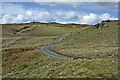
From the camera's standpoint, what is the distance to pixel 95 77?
15617 mm

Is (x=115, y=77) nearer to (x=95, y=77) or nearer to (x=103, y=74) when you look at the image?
(x=103, y=74)

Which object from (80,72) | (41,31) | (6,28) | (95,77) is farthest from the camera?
(6,28)

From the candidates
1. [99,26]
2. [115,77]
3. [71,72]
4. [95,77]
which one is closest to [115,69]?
[115,77]

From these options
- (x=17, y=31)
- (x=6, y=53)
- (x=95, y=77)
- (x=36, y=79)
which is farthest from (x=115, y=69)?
(x=17, y=31)

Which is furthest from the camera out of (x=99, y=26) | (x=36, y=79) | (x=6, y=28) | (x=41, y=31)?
(x=6, y=28)

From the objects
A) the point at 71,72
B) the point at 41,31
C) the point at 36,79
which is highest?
the point at 41,31

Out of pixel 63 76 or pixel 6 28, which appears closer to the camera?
pixel 63 76

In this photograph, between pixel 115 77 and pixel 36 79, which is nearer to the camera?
pixel 115 77

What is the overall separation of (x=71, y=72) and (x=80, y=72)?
1.54 metres

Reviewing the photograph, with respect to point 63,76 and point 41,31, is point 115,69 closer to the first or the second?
point 63,76

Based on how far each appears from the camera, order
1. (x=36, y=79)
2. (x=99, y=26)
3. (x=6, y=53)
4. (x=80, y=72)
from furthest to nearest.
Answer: (x=99, y=26), (x=6, y=53), (x=36, y=79), (x=80, y=72)

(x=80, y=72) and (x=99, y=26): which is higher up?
(x=99, y=26)

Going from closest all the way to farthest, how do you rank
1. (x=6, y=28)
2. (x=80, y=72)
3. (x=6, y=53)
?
1. (x=80, y=72)
2. (x=6, y=53)
3. (x=6, y=28)

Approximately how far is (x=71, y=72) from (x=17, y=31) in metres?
155
